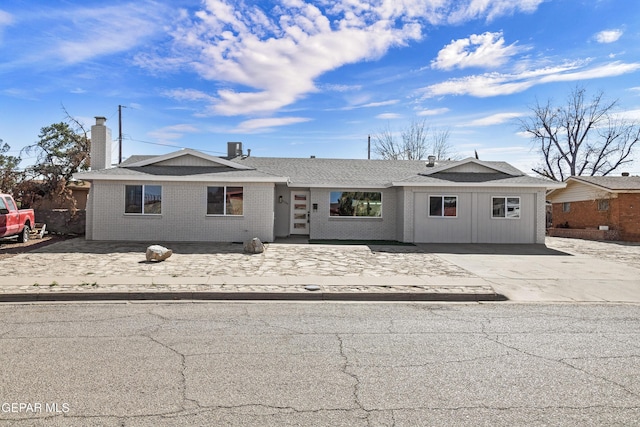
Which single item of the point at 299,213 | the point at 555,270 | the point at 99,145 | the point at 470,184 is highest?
the point at 99,145

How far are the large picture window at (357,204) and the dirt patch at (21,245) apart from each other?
38.5 feet

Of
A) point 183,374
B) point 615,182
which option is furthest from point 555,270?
point 615,182

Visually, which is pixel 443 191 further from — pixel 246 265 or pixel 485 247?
pixel 246 265

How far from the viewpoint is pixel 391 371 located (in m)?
4.62

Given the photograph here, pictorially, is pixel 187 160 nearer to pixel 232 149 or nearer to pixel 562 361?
pixel 232 149

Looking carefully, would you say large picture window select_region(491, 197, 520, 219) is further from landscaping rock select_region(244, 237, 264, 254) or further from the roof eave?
landscaping rock select_region(244, 237, 264, 254)

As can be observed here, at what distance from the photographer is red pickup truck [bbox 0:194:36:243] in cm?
1563

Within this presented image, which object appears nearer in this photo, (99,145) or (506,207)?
(506,207)

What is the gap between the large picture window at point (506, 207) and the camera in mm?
19125

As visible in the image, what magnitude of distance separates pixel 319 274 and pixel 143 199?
10.2m

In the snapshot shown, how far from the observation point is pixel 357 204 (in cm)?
2041

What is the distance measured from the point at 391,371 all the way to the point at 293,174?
56.9 feet

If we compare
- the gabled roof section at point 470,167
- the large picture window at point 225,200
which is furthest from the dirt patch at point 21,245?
the gabled roof section at point 470,167

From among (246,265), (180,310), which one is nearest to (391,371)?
(180,310)
